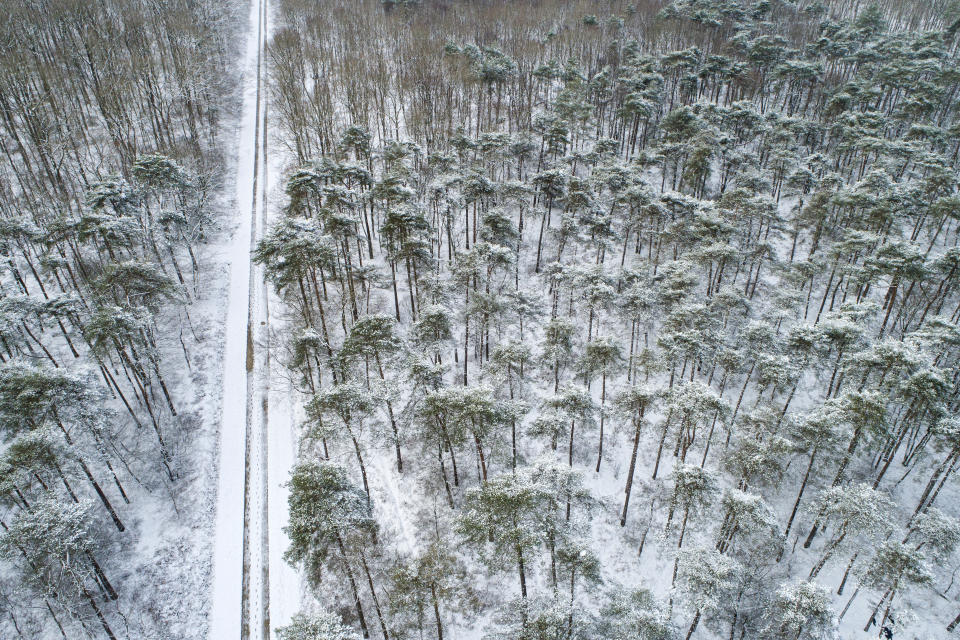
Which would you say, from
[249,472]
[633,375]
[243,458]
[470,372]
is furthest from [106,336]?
[633,375]

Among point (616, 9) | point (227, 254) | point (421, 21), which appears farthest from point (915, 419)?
point (616, 9)

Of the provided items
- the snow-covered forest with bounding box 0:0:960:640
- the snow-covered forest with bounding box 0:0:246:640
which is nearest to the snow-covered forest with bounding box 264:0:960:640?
the snow-covered forest with bounding box 0:0:960:640

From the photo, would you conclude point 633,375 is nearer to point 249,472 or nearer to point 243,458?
point 249,472

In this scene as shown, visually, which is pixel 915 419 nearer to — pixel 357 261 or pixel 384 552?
pixel 384 552

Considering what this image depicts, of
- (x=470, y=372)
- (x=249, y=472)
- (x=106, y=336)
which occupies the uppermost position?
(x=106, y=336)

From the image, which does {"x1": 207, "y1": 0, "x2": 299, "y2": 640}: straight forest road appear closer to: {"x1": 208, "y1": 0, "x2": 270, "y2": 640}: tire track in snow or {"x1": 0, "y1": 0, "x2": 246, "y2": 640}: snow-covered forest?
{"x1": 208, "y1": 0, "x2": 270, "y2": 640}: tire track in snow

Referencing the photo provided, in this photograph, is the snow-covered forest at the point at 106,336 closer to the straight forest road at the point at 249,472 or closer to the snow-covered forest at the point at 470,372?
the snow-covered forest at the point at 470,372
